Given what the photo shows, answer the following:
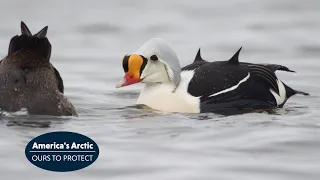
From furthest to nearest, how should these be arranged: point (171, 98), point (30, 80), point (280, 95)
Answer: point (280, 95) < point (171, 98) < point (30, 80)

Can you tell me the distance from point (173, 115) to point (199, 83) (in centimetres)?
53

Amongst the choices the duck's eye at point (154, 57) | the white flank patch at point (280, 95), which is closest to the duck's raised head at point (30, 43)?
the duck's eye at point (154, 57)

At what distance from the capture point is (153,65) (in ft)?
39.4

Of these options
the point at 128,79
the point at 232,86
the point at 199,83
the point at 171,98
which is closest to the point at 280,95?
the point at 232,86

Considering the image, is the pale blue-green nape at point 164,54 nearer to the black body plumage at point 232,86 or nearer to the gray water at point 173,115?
the black body plumage at point 232,86

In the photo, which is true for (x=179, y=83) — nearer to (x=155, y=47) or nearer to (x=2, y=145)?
(x=155, y=47)

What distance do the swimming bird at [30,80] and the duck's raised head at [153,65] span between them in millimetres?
1676

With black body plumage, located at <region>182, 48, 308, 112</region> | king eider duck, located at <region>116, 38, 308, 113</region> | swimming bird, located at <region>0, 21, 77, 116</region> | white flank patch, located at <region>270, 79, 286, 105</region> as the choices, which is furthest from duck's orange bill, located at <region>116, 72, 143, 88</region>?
white flank patch, located at <region>270, 79, 286, 105</region>

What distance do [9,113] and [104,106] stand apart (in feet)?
8.35

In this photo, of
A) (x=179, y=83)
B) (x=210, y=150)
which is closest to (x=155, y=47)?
(x=179, y=83)

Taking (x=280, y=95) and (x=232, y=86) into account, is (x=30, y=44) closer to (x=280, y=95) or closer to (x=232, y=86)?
(x=232, y=86)

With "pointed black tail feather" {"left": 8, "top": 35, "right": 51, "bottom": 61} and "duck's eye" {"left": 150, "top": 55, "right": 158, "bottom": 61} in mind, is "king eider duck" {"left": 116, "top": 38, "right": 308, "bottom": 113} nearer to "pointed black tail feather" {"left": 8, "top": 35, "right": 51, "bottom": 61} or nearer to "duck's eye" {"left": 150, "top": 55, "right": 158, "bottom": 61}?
"duck's eye" {"left": 150, "top": 55, "right": 158, "bottom": 61}

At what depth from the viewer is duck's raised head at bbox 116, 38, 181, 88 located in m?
11.8

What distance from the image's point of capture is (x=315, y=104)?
12.7m
